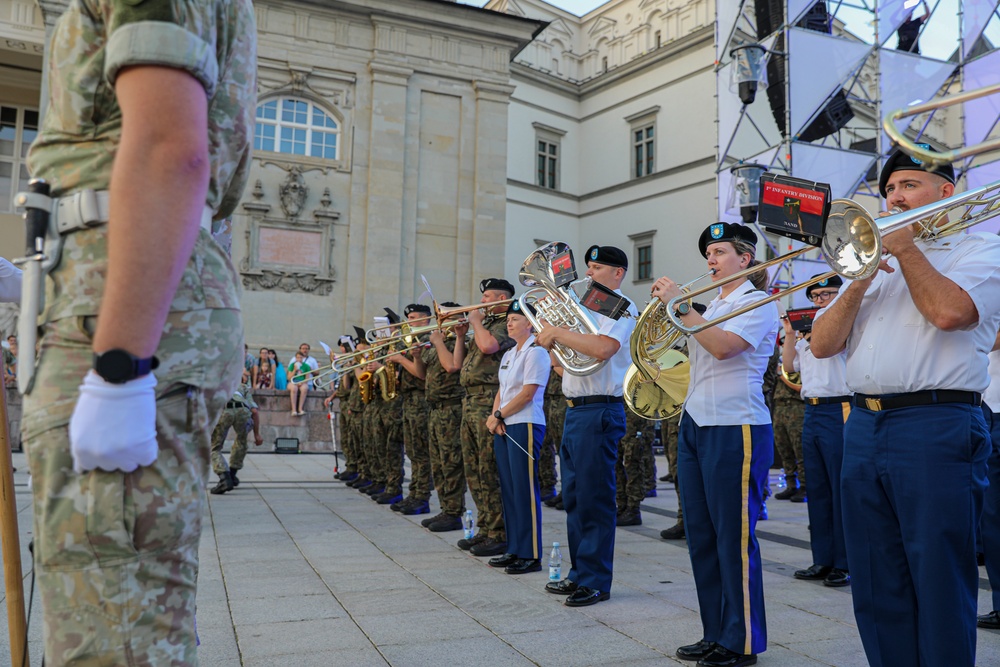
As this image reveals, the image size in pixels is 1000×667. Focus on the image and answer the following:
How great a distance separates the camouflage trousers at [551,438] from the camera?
10.7m

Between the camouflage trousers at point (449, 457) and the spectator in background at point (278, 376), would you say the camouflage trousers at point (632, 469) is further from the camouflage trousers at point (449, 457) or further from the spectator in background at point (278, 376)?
the spectator in background at point (278, 376)

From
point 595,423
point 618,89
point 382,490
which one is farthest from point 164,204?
point 618,89

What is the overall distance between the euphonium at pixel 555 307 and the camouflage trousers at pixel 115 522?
368 centimetres

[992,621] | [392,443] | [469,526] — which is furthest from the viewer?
[392,443]

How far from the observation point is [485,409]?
7.28m

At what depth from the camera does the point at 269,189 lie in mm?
25422

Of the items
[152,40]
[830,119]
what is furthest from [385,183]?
[152,40]

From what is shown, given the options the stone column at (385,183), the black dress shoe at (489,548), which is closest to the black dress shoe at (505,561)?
the black dress shoe at (489,548)

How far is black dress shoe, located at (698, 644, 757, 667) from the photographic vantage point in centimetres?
387

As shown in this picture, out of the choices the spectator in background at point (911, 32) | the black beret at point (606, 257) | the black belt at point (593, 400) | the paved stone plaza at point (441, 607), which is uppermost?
the spectator in background at point (911, 32)

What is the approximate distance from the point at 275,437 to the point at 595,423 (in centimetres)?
1466

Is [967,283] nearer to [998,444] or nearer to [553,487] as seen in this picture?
[998,444]

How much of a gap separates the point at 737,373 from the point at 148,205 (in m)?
3.25

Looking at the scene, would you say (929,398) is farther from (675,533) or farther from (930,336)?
(675,533)
